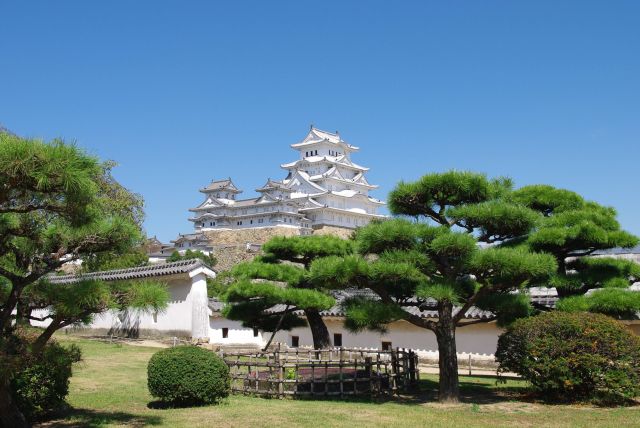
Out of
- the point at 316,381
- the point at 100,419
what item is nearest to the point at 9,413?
the point at 100,419

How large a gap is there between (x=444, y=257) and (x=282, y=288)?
4.65 m

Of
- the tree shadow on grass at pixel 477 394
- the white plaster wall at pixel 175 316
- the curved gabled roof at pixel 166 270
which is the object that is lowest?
the tree shadow on grass at pixel 477 394

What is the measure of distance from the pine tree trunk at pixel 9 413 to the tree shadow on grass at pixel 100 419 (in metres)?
0.91

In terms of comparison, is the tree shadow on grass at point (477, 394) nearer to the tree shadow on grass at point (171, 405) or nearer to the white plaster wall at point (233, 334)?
the tree shadow on grass at point (171, 405)

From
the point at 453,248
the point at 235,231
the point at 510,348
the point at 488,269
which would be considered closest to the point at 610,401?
the point at 510,348

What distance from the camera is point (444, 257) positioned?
11055mm

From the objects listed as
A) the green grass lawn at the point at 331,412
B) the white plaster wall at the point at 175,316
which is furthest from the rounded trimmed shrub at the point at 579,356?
the white plaster wall at the point at 175,316

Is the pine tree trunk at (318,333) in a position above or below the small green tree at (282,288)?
below

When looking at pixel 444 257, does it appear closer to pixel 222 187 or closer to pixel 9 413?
pixel 9 413

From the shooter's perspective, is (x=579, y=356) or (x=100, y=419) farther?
(x=579, y=356)

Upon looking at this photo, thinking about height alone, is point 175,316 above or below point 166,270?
below

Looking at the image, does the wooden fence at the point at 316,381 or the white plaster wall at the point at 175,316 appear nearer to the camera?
the wooden fence at the point at 316,381

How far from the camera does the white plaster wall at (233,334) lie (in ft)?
81.0

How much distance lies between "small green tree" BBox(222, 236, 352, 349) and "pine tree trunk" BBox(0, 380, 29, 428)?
22.1 feet
